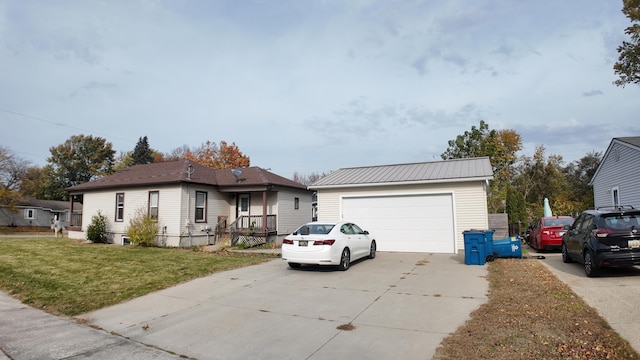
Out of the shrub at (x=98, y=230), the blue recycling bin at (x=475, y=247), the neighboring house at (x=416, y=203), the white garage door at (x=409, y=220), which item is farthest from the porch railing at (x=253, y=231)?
the blue recycling bin at (x=475, y=247)

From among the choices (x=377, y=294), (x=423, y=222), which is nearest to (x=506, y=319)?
(x=377, y=294)

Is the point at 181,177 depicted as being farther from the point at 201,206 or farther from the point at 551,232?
the point at 551,232

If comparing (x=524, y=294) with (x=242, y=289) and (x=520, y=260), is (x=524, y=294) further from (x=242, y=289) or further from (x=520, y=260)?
(x=242, y=289)

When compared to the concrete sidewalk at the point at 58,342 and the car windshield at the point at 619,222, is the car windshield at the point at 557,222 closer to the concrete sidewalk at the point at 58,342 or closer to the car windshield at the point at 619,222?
the car windshield at the point at 619,222

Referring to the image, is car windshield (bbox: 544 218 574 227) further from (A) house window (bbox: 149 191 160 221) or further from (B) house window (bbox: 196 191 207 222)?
(A) house window (bbox: 149 191 160 221)

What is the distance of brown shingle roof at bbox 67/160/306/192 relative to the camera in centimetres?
1968

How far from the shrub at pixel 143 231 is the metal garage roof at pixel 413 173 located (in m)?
8.31

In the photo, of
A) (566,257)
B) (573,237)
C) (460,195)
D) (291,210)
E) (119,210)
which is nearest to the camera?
(573,237)

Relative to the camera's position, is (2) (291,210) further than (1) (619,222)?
Yes

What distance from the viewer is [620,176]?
59.6ft

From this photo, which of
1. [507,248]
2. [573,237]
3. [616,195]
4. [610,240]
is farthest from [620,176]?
[610,240]

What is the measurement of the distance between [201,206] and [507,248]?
14765 millimetres

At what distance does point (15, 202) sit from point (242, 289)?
145 feet

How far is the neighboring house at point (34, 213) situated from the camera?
42469 mm
